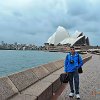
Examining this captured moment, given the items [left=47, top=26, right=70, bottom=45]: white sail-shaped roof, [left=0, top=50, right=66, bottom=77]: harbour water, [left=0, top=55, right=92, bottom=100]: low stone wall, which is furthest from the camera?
[left=47, top=26, right=70, bottom=45]: white sail-shaped roof

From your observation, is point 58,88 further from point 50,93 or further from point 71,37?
point 71,37

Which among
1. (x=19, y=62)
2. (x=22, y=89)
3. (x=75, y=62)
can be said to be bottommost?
(x=19, y=62)

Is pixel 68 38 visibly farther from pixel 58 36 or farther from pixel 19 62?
pixel 19 62

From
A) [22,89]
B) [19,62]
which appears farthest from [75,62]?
[19,62]

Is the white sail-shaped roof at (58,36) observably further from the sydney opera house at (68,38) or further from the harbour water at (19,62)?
the harbour water at (19,62)

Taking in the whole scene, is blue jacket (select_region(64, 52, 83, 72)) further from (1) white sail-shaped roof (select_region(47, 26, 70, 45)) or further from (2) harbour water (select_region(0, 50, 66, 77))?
(1) white sail-shaped roof (select_region(47, 26, 70, 45))

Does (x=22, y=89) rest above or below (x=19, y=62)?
above

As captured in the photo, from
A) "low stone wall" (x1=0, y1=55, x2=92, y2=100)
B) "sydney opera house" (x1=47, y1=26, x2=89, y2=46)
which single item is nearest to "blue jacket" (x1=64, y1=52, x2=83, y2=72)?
"low stone wall" (x1=0, y1=55, x2=92, y2=100)

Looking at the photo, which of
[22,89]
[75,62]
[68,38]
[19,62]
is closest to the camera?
[22,89]

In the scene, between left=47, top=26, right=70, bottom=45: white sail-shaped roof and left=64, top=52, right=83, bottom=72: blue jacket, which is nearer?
left=64, top=52, right=83, bottom=72: blue jacket

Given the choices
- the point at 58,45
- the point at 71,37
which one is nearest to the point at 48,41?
the point at 58,45

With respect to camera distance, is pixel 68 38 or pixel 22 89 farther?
pixel 68 38

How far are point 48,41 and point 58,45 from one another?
8393 millimetres

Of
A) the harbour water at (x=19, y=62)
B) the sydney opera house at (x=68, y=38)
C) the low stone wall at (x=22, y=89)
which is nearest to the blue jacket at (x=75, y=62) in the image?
the low stone wall at (x=22, y=89)
